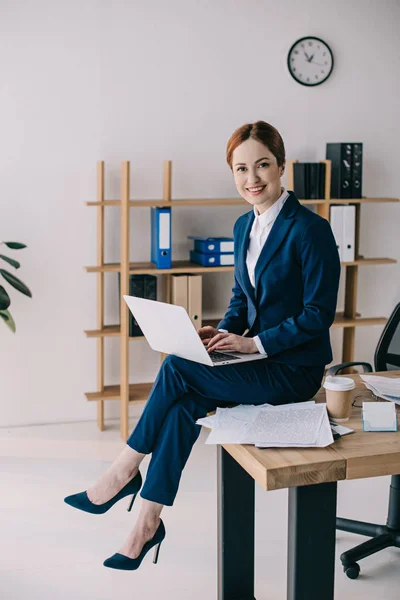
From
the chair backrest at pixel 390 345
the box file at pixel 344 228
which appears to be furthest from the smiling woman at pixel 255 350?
the box file at pixel 344 228

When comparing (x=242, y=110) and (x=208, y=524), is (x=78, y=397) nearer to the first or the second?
(x=208, y=524)

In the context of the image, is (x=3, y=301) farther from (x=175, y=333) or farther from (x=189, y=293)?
(x=175, y=333)

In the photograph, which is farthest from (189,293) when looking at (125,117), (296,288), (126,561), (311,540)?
(311,540)

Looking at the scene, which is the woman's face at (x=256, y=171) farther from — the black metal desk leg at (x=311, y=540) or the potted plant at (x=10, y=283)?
the potted plant at (x=10, y=283)

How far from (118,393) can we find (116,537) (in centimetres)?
133

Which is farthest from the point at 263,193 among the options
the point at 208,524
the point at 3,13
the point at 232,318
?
the point at 3,13

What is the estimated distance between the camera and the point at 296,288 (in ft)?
7.48

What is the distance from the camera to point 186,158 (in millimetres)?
4289

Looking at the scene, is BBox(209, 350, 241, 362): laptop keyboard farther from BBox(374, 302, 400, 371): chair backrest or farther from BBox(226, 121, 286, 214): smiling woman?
BBox(374, 302, 400, 371): chair backrest

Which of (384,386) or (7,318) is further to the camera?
(7,318)

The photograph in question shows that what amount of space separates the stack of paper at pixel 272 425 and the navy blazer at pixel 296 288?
0.21m

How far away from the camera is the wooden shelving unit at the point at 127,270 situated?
3900 millimetres

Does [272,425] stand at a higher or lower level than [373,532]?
higher

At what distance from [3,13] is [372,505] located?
10.3 feet
